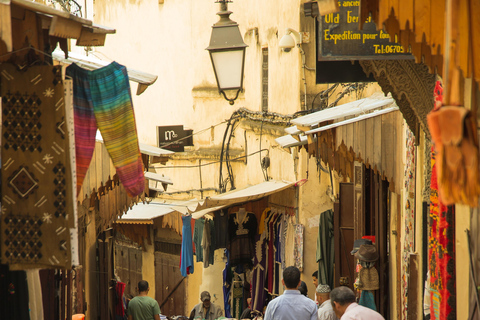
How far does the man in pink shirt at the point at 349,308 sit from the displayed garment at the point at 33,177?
9.68ft

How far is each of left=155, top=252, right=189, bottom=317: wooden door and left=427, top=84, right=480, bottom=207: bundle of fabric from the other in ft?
54.5

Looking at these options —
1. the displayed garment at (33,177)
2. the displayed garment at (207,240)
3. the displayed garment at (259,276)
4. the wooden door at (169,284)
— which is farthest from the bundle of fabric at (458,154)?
the wooden door at (169,284)

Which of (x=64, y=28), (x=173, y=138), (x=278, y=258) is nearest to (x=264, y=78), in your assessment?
(x=173, y=138)

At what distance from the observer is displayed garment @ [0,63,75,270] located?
3818 mm

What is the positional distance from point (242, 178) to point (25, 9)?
1369 cm

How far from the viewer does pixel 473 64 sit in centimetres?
293

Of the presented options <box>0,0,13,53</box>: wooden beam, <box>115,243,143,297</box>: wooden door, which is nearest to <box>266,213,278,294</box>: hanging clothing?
<box>115,243,143,297</box>: wooden door

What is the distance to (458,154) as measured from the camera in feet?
8.14

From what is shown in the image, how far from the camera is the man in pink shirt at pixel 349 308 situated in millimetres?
6016

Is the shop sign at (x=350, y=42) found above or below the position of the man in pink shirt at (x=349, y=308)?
above

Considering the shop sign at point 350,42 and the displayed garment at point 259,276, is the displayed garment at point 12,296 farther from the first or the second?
the displayed garment at point 259,276

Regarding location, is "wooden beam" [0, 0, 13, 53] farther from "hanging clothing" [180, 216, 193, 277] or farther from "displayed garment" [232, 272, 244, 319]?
"displayed garment" [232, 272, 244, 319]

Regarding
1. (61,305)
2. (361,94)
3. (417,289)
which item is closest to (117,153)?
(61,305)

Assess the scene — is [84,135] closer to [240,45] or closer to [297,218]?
[240,45]
